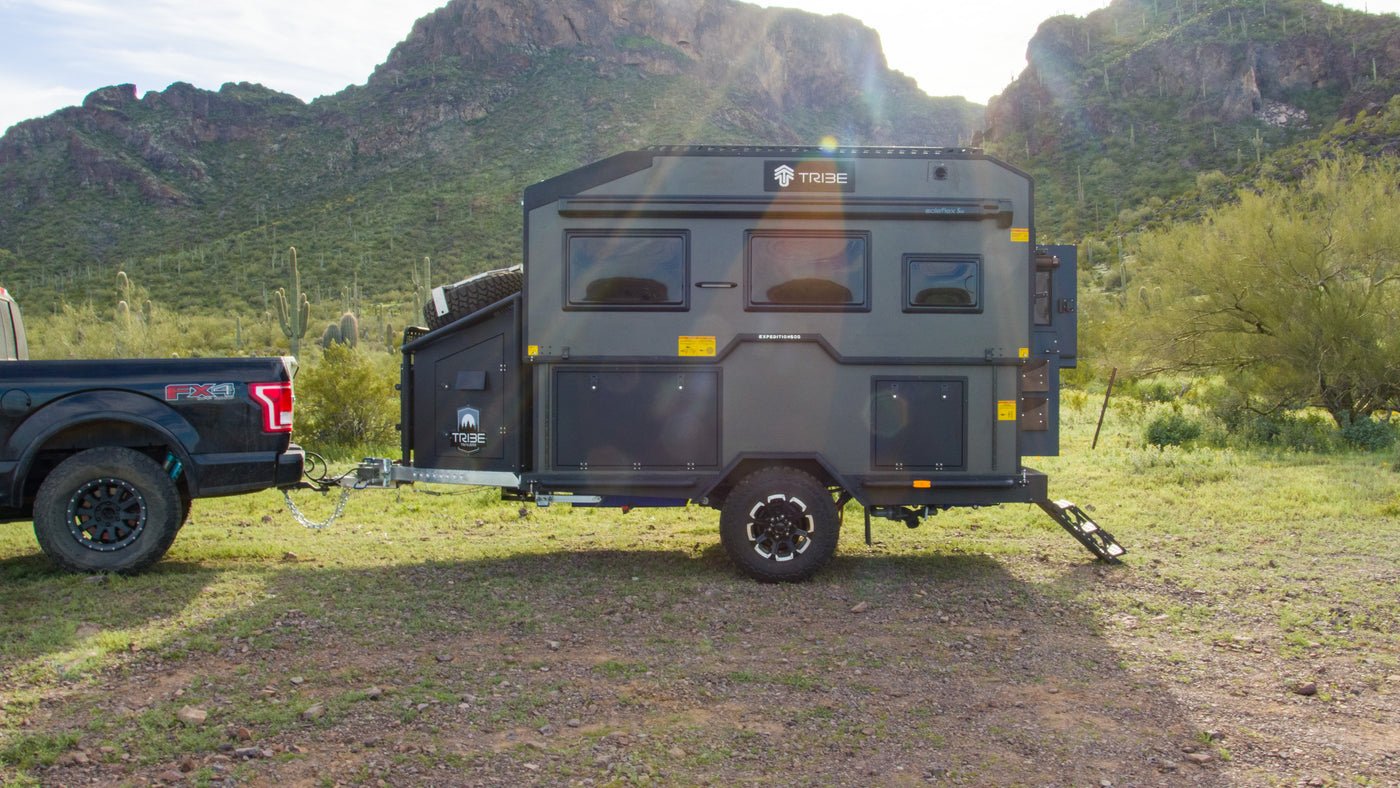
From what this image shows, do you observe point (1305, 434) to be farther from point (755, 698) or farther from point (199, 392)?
point (199, 392)

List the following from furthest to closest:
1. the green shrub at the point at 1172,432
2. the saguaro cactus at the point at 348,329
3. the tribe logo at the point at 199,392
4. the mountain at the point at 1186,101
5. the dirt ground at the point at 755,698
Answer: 1. the mountain at the point at 1186,101
2. the saguaro cactus at the point at 348,329
3. the green shrub at the point at 1172,432
4. the tribe logo at the point at 199,392
5. the dirt ground at the point at 755,698

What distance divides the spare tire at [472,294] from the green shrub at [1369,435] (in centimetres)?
1409

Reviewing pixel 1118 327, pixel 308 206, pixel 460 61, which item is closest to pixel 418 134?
pixel 308 206

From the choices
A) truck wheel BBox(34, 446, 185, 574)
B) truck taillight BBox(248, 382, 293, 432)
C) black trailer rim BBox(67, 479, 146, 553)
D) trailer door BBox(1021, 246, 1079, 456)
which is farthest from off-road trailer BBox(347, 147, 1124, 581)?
black trailer rim BBox(67, 479, 146, 553)

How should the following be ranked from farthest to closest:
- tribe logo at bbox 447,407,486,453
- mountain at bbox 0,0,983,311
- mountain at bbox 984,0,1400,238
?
mountain at bbox 984,0,1400,238 → mountain at bbox 0,0,983,311 → tribe logo at bbox 447,407,486,453

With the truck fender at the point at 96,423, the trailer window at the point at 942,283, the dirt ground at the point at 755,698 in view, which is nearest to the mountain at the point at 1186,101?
the trailer window at the point at 942,283

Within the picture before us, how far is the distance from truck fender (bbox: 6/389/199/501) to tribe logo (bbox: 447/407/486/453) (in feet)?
6.25

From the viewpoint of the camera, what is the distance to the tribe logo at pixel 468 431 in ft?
25.0

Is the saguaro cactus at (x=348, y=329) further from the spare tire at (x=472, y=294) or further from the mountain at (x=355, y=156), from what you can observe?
the spare tire at (x=472, y=294)

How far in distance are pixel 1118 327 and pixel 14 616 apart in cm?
1960

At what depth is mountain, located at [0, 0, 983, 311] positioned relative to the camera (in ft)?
141

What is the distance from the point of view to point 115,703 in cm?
469

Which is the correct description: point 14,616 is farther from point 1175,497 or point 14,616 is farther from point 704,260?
point 1175,497

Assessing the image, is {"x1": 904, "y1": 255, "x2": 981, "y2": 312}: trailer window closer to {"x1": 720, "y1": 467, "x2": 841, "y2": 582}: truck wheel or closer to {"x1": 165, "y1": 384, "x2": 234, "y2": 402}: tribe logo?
{"x1": 720, "y1": 467, "x2": 841, "y2": 582}: truck wheel
